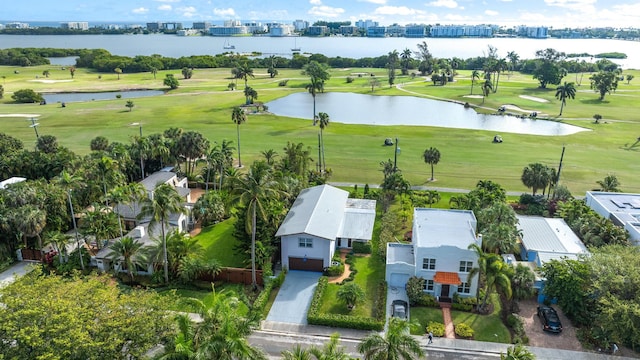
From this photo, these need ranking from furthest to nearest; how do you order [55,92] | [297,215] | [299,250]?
1. [55,92]
2. [297,215]
3. [299,250]

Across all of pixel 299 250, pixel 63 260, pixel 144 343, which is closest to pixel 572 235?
pixel 299 250

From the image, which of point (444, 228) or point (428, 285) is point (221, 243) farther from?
point (444, 228)

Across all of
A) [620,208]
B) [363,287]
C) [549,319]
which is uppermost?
[620,208]

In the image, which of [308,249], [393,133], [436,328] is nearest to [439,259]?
[436,328]

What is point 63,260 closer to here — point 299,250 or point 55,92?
point 299,250

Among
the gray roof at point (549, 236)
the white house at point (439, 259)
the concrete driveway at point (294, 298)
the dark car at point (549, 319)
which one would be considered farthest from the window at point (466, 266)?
the concrete driveway at point (294, 298)

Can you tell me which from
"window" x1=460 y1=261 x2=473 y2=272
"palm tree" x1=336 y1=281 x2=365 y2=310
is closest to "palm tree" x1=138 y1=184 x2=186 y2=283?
"palm tree" x1=336 y1=281 x2=365 y2=310

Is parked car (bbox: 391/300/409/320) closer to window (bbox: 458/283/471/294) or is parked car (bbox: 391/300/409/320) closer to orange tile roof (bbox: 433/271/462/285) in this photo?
orange tile roof (bbox: 433/271/462/285)
